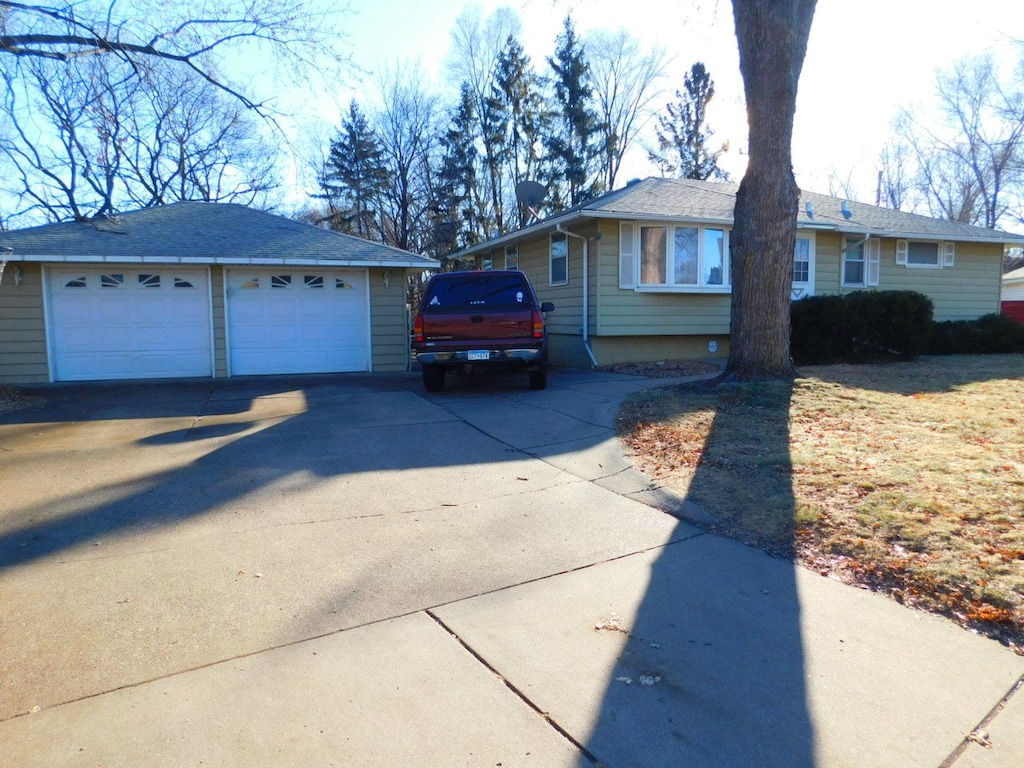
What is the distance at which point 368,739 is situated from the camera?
8.50ft

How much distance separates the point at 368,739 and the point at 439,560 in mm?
1782

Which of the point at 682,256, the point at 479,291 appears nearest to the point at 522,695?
the point at 479,291

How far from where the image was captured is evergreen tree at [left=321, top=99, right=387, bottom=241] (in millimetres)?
32844

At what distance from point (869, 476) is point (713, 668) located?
3.20m

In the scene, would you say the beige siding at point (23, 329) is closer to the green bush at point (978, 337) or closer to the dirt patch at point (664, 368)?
the dirt patch at point (664, 368)

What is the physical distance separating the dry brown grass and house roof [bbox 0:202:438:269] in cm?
769

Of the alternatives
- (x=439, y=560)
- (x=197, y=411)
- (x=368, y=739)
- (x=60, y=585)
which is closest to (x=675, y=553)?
(x=439, y=560)

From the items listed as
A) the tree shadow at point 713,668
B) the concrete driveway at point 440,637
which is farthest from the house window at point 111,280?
the tree shadow at point 713,668

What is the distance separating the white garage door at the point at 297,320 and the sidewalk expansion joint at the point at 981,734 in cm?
1325

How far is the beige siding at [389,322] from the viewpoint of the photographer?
14852mm

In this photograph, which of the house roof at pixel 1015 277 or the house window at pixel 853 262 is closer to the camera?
the house window at pixel 853 262

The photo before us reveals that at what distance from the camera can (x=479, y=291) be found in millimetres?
11000

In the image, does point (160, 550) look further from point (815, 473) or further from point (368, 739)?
point (815, 473)

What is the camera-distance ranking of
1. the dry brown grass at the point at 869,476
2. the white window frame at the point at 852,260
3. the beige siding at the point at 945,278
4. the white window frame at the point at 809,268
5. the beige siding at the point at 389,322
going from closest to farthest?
the dry brown grass at the point at 869,476, the beige siding at the point at 389,322, the white window frame at the point at 809,268, the beige siding at the point at 945,278, the white window frame at the point at 852,260
